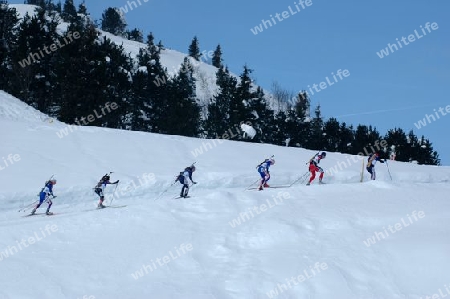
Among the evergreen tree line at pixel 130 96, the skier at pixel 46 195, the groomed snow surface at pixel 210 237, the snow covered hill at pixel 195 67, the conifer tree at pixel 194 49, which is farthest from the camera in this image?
the conifer tree at pixel 194 49

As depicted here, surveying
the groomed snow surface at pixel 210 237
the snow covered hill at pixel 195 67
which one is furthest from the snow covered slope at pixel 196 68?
the groomed snow surface at pixel 210 237

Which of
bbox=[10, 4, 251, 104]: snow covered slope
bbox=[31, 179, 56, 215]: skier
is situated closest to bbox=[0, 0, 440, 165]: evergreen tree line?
bbox=[31, 179, 56, 215]: skier

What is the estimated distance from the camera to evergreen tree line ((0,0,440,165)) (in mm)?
39062

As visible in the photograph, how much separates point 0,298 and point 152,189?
A: 1239 cm

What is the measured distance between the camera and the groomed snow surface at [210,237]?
457 inches

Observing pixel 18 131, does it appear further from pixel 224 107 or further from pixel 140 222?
pixel 224 107

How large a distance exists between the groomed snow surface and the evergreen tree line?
49.1 ft

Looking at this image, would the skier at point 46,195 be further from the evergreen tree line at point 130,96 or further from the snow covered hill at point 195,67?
the snow covered hill at point 195,67

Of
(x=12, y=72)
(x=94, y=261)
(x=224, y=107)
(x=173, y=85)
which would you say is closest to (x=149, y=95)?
(x=173, y=85)

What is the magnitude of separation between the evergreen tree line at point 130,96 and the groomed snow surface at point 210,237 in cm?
1497

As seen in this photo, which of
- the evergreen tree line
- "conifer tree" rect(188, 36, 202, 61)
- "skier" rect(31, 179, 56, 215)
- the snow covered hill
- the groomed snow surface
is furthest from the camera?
"conifer tree" rect(188, 36, 202, 61)

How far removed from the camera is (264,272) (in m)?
12.4

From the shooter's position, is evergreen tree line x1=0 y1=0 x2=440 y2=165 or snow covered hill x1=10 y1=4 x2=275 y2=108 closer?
evergreen tree line x1=0 y1=0 x2=440 y2=165

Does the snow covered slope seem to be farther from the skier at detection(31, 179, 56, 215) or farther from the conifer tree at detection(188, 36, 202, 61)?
the skier at detection(31, 179, 56, 215)
